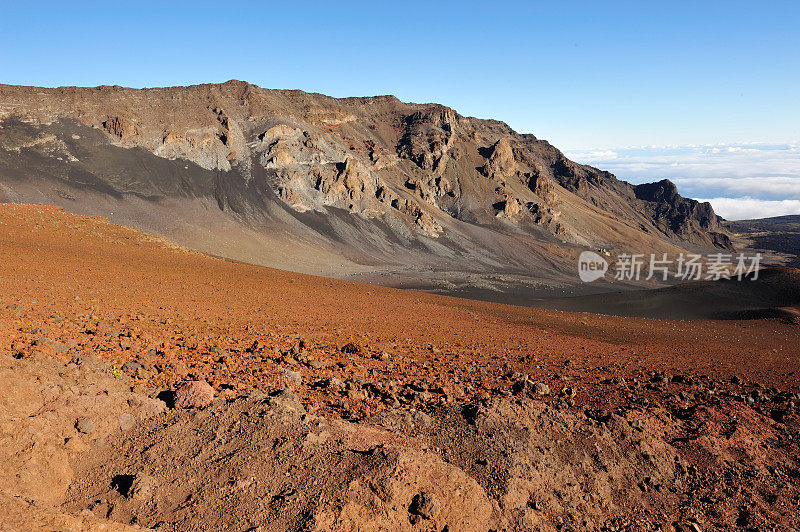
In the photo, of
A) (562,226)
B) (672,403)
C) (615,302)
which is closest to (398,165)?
(562,226)

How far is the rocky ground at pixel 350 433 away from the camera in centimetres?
481

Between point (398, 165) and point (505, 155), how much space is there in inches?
1352

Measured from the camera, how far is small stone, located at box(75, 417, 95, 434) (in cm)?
554

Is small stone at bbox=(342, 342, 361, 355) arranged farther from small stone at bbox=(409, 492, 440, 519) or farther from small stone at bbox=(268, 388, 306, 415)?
small stone at bbox=(409, 492, 440, 519)

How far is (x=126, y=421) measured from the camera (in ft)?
19.3

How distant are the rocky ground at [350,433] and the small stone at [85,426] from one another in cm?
2

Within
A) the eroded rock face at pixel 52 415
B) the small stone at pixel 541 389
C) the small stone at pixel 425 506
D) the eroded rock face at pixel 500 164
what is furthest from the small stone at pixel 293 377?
the eroded rock face at pixel 500 164

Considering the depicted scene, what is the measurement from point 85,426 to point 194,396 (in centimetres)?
133

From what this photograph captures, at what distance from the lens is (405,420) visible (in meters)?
6.86

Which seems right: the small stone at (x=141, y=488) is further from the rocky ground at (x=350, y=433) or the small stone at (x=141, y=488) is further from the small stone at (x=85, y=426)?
the small stone at (x=85, y=426)

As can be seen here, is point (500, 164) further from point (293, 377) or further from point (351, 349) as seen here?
point (293, 377)

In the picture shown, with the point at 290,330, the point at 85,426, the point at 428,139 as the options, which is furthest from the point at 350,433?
the point at 428,139

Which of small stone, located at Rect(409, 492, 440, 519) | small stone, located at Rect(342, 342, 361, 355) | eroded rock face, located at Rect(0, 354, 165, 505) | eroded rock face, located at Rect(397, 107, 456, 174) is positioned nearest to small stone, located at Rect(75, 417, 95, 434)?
eroded rock face, located at Rect(0, 354, 165, 505)

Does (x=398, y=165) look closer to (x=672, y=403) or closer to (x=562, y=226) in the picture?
(x=562, y=226)
